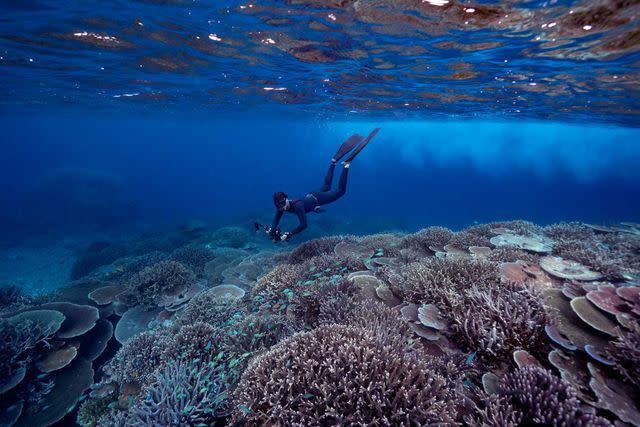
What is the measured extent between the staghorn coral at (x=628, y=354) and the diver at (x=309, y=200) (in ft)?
22.1

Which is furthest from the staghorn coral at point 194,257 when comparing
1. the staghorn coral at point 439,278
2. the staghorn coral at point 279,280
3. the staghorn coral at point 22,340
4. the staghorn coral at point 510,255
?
the staghorn coral at point 510,255

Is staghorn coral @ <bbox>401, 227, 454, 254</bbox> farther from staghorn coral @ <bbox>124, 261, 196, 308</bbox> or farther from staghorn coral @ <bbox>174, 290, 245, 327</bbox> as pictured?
staghorn coral @ <bbox>124, 261, 196, 308</bbox>

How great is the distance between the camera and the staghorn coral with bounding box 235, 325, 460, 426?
122 inches

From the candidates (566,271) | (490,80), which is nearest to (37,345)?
(566,271)

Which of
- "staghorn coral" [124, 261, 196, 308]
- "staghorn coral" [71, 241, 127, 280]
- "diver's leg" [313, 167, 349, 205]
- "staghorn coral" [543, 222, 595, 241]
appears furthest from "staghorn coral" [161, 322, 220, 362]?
"staghorn coral" [71, 241, 127, 280]

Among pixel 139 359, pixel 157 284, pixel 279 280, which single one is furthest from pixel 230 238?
pixel 139 359

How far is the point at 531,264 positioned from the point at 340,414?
5.34m

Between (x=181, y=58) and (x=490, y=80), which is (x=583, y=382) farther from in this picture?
(x=181, y=58)

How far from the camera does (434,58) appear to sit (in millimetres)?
13836

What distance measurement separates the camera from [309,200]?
40.2 ft

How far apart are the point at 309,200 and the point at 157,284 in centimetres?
636

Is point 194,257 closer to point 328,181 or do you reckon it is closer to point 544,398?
point 328,181

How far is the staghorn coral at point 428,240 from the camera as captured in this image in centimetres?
862

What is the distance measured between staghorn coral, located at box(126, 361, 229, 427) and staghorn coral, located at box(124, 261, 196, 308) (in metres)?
5.43
